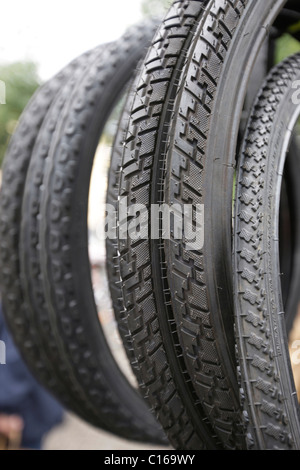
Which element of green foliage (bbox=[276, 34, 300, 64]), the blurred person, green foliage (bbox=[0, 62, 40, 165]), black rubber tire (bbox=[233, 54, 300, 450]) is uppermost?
green foliage (bbox=[0, 62, 40, 165])

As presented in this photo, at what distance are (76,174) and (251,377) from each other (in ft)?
3.40

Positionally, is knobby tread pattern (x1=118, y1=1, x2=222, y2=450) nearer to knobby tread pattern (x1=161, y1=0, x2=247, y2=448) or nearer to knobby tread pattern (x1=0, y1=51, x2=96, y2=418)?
knobby tread pattern (x1=161, y1=0, x2=247, y2=448)

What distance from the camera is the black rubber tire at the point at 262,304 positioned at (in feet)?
3.44

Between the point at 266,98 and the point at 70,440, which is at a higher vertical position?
the point at 266,98

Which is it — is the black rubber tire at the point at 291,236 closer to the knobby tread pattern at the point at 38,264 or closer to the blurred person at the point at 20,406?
the knobby tread pattern at the point at 38,264

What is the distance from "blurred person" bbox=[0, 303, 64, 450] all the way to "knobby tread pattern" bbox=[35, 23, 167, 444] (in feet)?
2.71

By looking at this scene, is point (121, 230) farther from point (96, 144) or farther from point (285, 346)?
point (96, 144)

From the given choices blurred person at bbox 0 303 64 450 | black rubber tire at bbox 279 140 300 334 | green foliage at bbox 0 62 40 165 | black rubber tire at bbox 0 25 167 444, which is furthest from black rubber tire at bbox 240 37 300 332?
green foliage at bbox 0 62 40 165

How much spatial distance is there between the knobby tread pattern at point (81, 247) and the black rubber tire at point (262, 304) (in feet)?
2.55

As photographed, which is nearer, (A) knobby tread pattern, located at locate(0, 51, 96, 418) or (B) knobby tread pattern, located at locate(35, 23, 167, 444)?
(B) knobby tread pattern, located at locate(35, 23, 167, 444)

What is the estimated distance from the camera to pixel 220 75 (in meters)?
1.14

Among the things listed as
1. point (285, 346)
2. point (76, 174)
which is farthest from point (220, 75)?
point (76, 174)

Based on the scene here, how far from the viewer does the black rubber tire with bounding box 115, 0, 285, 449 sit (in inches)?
43.8

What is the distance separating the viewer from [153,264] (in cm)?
117
